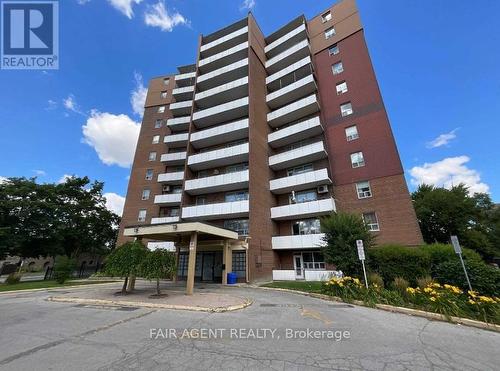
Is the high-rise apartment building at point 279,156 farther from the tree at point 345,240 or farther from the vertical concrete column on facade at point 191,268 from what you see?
the tree at point 345,240

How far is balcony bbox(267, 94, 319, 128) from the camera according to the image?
25.8 meters

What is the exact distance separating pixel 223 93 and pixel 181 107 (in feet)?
32.3

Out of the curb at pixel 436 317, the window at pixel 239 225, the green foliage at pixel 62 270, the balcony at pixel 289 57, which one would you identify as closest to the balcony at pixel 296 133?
the window at pixel 239 225

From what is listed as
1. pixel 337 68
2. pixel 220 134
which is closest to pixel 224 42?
pixel 220 134

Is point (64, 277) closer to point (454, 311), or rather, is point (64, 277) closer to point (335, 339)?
point (335, 339)

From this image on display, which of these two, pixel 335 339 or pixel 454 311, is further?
pixel 454 311

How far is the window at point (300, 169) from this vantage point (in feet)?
83.4

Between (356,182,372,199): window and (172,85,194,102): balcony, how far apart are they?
2812 cm

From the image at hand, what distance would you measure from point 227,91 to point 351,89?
1432cm

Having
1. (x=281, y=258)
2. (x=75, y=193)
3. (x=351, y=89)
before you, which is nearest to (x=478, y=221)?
(x=351, y=89)

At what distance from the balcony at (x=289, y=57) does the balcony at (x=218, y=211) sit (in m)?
20.6

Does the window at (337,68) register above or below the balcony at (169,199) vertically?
above

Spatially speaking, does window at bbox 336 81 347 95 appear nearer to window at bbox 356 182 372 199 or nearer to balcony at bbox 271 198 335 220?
window at bbox 356 182 372 199

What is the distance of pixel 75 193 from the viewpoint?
35.4 meters
